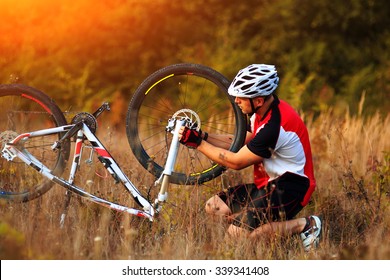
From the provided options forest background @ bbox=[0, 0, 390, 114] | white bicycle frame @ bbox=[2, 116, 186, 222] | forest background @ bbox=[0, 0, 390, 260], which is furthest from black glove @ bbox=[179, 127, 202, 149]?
forest background @ bbox=[0, 0, 390, 114]

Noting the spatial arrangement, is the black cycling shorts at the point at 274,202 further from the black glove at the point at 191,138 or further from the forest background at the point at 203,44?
the forest background at the point at 203,44

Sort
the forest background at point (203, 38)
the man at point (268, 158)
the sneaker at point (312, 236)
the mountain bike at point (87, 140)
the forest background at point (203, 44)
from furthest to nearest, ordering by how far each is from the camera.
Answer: the forest background at point (203, 38)
the forest background at point (203, 44)
the sneaker at point (312, 236)
the mountain bike at point (87, 140)
the man at point (268, 158)

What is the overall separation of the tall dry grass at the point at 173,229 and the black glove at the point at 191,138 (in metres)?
0.68

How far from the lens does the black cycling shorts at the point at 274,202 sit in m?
5.89

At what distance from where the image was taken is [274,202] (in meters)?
5.91

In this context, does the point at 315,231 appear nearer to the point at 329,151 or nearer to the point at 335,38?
the point at 329,151

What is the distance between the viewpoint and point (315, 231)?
19.9 feet

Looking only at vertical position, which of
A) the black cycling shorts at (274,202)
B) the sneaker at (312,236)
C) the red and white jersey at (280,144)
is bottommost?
the sneaker at (312,236)

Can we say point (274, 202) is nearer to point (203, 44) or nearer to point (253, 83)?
point (253, 83)

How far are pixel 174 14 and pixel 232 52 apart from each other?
185cm

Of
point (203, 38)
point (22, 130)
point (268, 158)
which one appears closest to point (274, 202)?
point (268, 158)

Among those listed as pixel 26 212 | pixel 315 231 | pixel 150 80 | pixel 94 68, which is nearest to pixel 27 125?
pixel 26 212

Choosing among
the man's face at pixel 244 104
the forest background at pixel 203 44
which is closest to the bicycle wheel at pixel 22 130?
the man's face at pixel 244 104

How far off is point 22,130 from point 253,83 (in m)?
2.00
